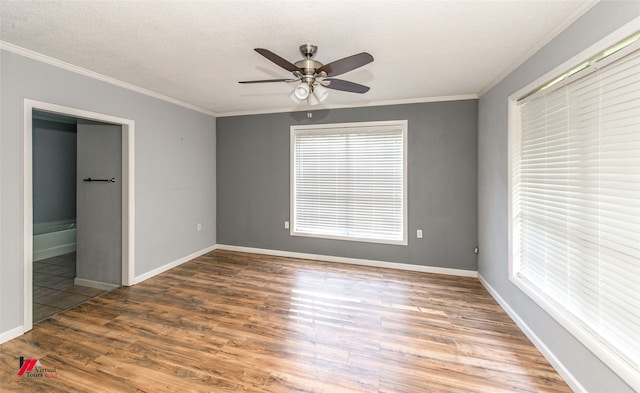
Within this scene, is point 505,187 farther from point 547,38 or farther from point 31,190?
point 31,190

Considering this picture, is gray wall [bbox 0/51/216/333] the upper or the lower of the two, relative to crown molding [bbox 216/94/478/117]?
lower

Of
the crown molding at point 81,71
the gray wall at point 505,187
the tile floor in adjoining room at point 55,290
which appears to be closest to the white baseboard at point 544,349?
the gray wall at point 505,187

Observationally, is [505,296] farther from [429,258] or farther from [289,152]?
[289,152]

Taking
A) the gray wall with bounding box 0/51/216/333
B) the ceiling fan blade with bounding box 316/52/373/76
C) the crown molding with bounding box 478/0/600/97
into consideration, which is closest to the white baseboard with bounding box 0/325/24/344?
the gray wall with bounding box 0/51/216/333

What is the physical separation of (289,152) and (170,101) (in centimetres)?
188

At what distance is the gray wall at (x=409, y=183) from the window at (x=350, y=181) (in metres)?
0.13

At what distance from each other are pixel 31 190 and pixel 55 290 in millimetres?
1573

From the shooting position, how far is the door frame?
7.66 feet

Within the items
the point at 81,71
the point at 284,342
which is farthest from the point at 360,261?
the point at 81,71

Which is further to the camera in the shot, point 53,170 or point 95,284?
point 53,170

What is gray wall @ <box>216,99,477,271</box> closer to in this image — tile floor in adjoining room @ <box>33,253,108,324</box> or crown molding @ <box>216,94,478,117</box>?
crown molding @ <box>216,94,478,117</box>

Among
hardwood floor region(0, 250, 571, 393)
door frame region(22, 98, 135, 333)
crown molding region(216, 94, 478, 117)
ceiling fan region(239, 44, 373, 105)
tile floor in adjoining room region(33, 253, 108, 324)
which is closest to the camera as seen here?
hardwood floor region(0, 250, 571, 393)

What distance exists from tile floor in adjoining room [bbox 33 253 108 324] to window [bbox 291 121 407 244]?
2.85 meters

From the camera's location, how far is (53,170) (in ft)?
16.1
